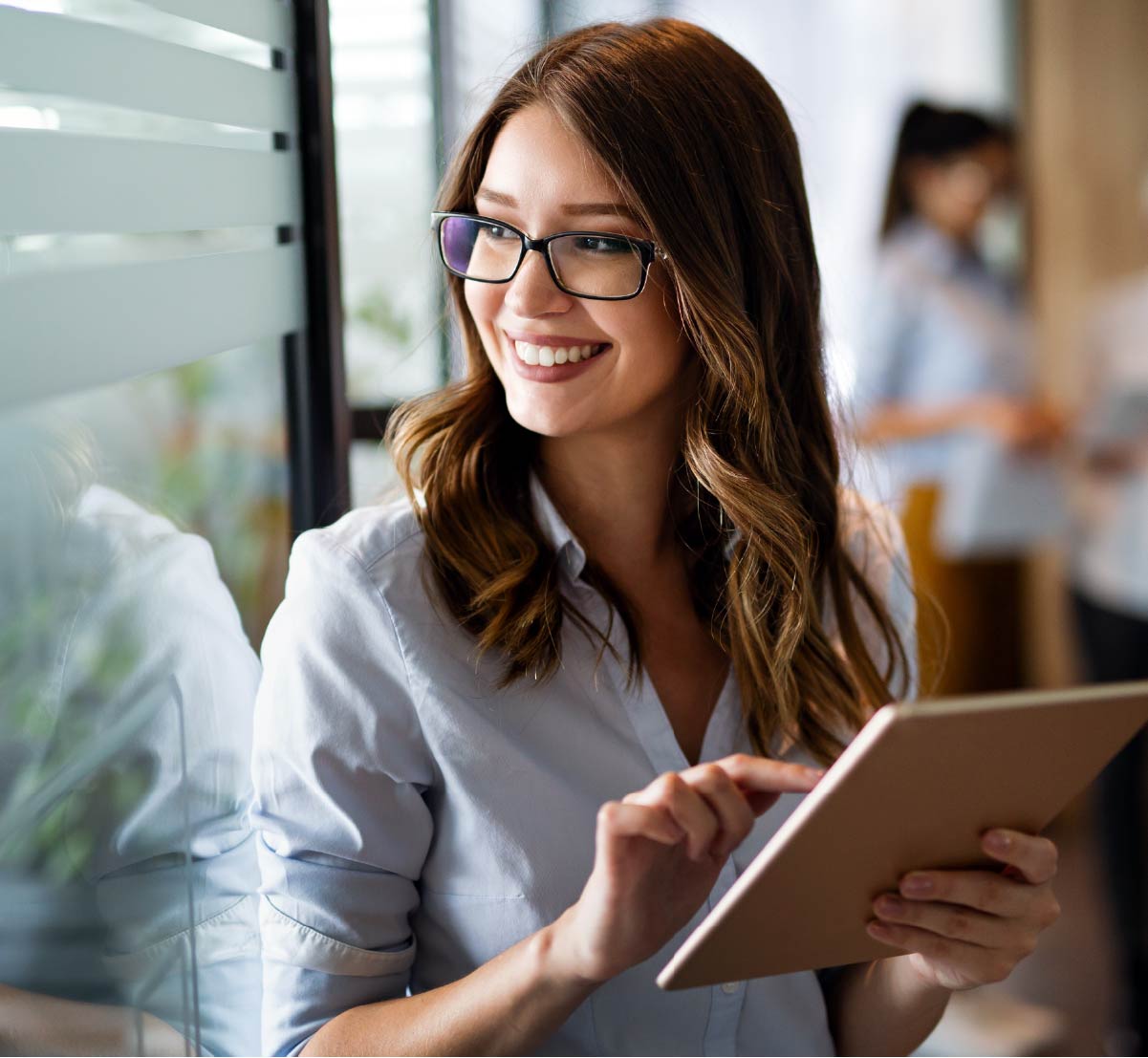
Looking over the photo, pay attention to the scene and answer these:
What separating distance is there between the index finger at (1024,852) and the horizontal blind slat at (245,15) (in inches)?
34.8

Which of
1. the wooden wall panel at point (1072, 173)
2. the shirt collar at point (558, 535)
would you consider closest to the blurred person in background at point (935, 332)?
the wooden wall panel at point (1072, 173)

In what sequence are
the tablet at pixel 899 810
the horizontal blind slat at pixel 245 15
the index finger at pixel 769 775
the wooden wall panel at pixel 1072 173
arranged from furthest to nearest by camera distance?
the wooden wall panel at pixel 1072 173
the horizontal blind slat at pixel 245 15
the index finger at pixel 769 775
the tablet at pixel 899 810

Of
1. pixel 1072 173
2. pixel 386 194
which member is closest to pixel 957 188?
pixel 1072 173

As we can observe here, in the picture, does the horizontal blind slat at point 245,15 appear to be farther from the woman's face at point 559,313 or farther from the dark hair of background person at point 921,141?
the dark hair of background person at point 921,141

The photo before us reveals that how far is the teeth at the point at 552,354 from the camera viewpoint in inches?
47.0

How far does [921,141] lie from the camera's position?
3.58 metres

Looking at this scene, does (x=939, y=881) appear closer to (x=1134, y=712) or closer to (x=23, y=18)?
(x=1134, y=712)

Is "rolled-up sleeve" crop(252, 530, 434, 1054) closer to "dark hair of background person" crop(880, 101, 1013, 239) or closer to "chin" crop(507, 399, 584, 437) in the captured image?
"chin" crop(507, 399, 584, 437)

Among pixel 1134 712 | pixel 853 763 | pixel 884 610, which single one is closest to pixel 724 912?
pixel 853 763

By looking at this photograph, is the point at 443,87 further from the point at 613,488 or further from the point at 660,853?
the point at 660,853

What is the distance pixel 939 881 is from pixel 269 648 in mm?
599

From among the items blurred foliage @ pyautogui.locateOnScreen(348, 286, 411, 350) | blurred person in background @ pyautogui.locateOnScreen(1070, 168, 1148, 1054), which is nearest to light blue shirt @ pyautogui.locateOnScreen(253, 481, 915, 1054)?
blurred foliage @ pyautogui.locateOnScreen(348, 286, 411, 350)

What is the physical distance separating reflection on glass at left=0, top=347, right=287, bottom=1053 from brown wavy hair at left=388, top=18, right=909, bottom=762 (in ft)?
0.70

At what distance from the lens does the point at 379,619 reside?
1148 mm
